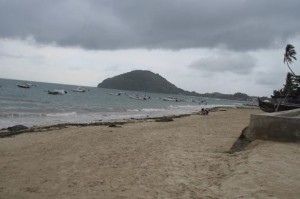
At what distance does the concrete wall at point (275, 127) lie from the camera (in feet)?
31.2

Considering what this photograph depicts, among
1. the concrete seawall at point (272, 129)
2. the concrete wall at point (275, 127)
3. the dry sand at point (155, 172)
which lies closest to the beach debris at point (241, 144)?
the concrete seawall at point (272, 129)

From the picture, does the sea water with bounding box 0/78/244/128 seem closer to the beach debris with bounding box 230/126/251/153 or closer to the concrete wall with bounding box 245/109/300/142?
the beach debris with bounding box 230/126/251/153

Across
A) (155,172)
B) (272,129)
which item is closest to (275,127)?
(272,129)

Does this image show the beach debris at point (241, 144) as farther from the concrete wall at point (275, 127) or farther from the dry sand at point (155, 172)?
the dry sand at point (155, 172)

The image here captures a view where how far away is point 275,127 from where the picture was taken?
9805 mm

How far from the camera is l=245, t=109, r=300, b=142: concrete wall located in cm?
950

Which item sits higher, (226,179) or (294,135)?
(294,135)

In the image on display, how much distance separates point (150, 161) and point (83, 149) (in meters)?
3.52

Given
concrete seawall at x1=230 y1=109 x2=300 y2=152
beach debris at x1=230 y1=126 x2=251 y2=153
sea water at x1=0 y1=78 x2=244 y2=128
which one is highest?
concrete seawall at x1=230 y1=109 x2=300 y2=152

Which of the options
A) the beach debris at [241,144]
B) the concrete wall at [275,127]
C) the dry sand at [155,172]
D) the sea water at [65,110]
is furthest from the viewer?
the sea water at [65,110]

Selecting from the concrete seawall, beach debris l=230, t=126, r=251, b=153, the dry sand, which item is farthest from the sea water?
the concrete seawall

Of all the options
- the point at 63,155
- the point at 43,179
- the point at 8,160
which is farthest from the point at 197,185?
the point at 8,160

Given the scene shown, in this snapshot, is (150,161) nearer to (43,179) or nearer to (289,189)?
(43,179)

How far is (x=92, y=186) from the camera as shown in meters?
6.98
